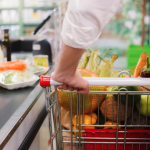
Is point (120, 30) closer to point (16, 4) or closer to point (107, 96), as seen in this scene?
point (16, 4)

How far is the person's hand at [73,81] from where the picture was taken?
0.69 meters

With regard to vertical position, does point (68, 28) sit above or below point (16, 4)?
below

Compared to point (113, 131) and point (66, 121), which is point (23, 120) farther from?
point (113, 131)

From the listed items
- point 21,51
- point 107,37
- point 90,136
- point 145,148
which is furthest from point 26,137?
point 107,37

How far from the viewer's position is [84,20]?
1.73ft

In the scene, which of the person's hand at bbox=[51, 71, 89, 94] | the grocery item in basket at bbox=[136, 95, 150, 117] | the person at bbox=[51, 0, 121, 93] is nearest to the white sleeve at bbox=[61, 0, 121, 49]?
the person at bbox=[51, 0, 121, 93]

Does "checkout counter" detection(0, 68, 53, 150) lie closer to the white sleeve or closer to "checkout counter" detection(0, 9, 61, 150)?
"checkout counter" detection(0, 9, 61, 150)

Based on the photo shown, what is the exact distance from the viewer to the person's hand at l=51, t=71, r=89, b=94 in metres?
0.69

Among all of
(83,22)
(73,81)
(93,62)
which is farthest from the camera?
(93,62)

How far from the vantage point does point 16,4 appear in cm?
539

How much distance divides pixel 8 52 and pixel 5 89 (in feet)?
2.14

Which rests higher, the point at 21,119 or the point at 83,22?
the point at 83,22

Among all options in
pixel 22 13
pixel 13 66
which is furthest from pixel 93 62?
pixel 22 13

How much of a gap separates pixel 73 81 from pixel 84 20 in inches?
9.1
